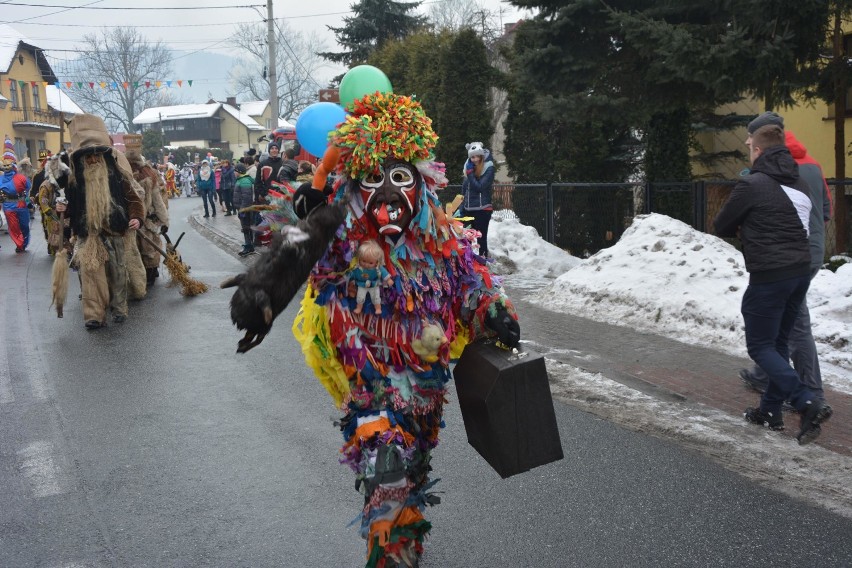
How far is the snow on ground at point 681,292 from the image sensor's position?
7.29m

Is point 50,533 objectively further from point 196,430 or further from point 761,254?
point 761,254

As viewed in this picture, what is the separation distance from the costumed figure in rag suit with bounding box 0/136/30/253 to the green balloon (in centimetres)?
1595

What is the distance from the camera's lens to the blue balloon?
3928 mm

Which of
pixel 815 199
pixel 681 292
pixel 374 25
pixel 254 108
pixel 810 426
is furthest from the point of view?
pixel 254 108

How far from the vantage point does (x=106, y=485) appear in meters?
4.71

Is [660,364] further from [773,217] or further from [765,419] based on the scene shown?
[773,217]

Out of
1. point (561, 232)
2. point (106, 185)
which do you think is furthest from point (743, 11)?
point (106, 185)

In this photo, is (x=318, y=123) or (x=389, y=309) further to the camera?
(x=318, y=123)

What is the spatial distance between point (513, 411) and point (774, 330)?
2.67 meters

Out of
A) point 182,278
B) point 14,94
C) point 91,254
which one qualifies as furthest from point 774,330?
point 14,94

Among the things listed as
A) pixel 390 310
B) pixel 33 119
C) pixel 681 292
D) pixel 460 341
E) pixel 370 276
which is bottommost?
pixel 681 292

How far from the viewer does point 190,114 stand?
86.4m

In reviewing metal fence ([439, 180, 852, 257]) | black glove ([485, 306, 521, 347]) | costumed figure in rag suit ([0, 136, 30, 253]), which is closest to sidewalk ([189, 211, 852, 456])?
black glove ([485, 306, 521, 347])

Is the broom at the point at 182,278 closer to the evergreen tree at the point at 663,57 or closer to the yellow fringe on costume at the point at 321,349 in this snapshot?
the evergreen tree at the point at 663,57
